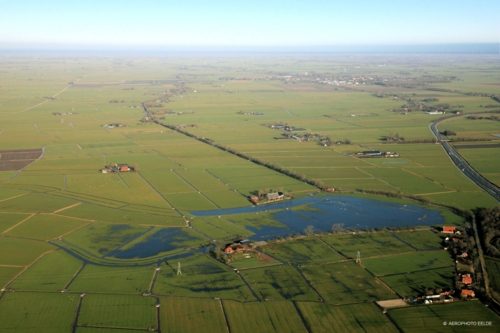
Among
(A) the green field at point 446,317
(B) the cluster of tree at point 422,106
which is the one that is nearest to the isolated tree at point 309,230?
(A) the green field at point 446,317

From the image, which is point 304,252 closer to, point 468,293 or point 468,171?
point 468,293

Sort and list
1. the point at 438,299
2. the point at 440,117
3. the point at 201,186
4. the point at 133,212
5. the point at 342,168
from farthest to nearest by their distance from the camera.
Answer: the point at 440,117, the point at 342,168, the point at 201,186, the point at 133,212, the point at 438,299

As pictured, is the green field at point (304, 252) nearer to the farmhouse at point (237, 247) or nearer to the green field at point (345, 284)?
the green field at point (345, 284)

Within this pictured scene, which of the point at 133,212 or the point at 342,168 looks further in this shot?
the point at 342,168

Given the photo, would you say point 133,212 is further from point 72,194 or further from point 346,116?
point 346,116

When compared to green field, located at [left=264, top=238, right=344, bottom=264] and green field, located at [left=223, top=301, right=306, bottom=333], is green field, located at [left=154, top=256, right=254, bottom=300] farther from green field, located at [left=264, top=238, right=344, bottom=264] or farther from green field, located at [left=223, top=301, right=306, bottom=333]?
green field, located at [left=264, top=238, right=344, bottom=264]

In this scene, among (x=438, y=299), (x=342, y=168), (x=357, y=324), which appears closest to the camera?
(x=357, y=324)

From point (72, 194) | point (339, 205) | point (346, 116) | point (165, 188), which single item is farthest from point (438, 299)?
point (346, 116)
